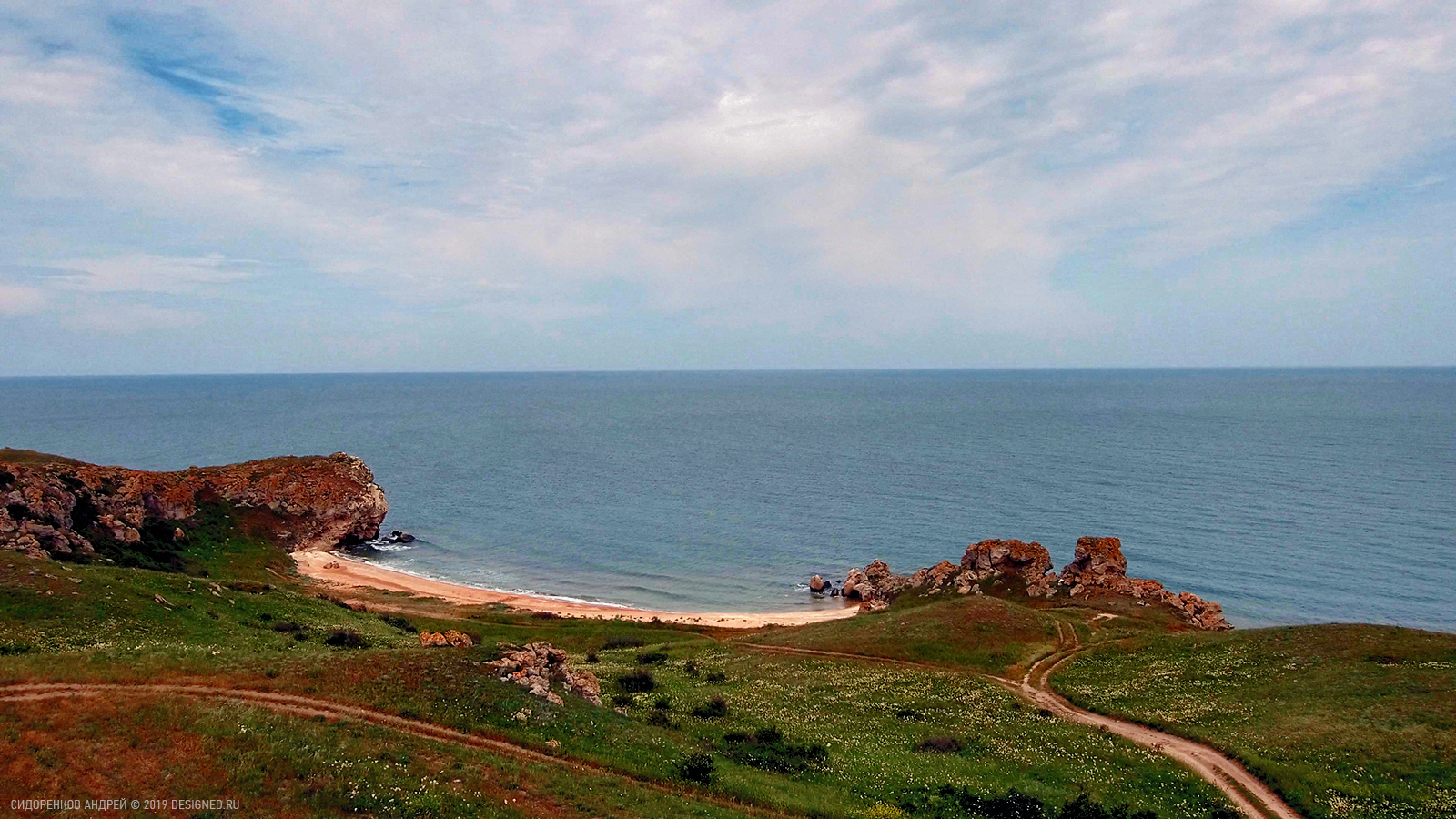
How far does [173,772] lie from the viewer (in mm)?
20609

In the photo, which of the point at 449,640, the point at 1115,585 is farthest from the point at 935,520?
the point at 449,640

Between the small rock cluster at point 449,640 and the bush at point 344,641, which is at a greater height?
the bush at point 344,641

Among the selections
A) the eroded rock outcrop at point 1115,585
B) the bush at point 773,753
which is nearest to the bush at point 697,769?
the bush at point 773,753

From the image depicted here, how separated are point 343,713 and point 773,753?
1672 cm

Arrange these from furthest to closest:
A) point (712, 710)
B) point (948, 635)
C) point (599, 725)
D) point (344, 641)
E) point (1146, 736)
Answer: point (948, 635) < point (344, 641) < point (712, 710) < point (1146, 736) < point (599, 725)

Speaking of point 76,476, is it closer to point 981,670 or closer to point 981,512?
point 981,670

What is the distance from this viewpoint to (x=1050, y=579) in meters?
76.7

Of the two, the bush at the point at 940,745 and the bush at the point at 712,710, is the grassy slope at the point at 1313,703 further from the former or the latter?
the bush at the point at 712,710

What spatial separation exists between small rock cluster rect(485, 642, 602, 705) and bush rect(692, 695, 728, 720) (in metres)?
4.94

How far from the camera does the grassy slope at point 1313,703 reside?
27.0 m

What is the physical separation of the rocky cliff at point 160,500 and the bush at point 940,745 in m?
61.5

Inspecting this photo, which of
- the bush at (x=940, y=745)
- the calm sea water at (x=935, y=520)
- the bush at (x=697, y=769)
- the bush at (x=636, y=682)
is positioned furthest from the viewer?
the calm sea water at (x=935, y=520)

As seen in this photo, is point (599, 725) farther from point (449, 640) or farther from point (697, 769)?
point (449, 640)

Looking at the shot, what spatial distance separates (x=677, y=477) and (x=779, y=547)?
64.1 m
